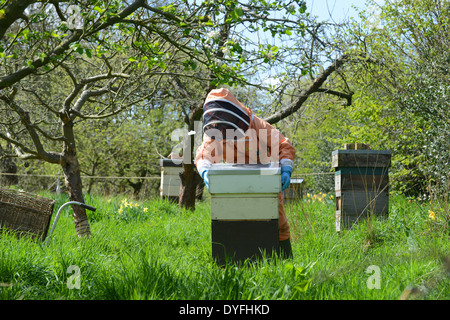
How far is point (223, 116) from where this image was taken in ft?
12.0

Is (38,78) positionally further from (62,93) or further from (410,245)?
(410,245)

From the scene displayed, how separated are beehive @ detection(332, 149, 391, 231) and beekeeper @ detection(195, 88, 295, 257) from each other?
6.09 feet

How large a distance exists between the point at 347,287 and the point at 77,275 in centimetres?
168

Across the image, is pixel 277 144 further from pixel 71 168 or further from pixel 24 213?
pixel 71 168

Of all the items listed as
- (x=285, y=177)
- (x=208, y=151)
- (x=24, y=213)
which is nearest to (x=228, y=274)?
(x=285, y=177)

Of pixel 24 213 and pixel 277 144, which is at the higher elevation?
pixel 277 144

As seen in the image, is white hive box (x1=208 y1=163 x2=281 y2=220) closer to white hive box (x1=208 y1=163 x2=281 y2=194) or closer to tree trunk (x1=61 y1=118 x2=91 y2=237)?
white hive box (x1=208 y1=163 x2=281 y2=194)

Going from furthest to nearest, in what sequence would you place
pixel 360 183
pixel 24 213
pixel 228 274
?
pixel 360 183
pixel 24 213
pixel 228 274

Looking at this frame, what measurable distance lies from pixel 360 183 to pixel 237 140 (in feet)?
8.19

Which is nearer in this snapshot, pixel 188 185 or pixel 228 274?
pixel 228 274

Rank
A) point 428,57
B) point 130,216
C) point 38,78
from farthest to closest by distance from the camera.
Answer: point 38,78 < point 428,57 < point 130,216
